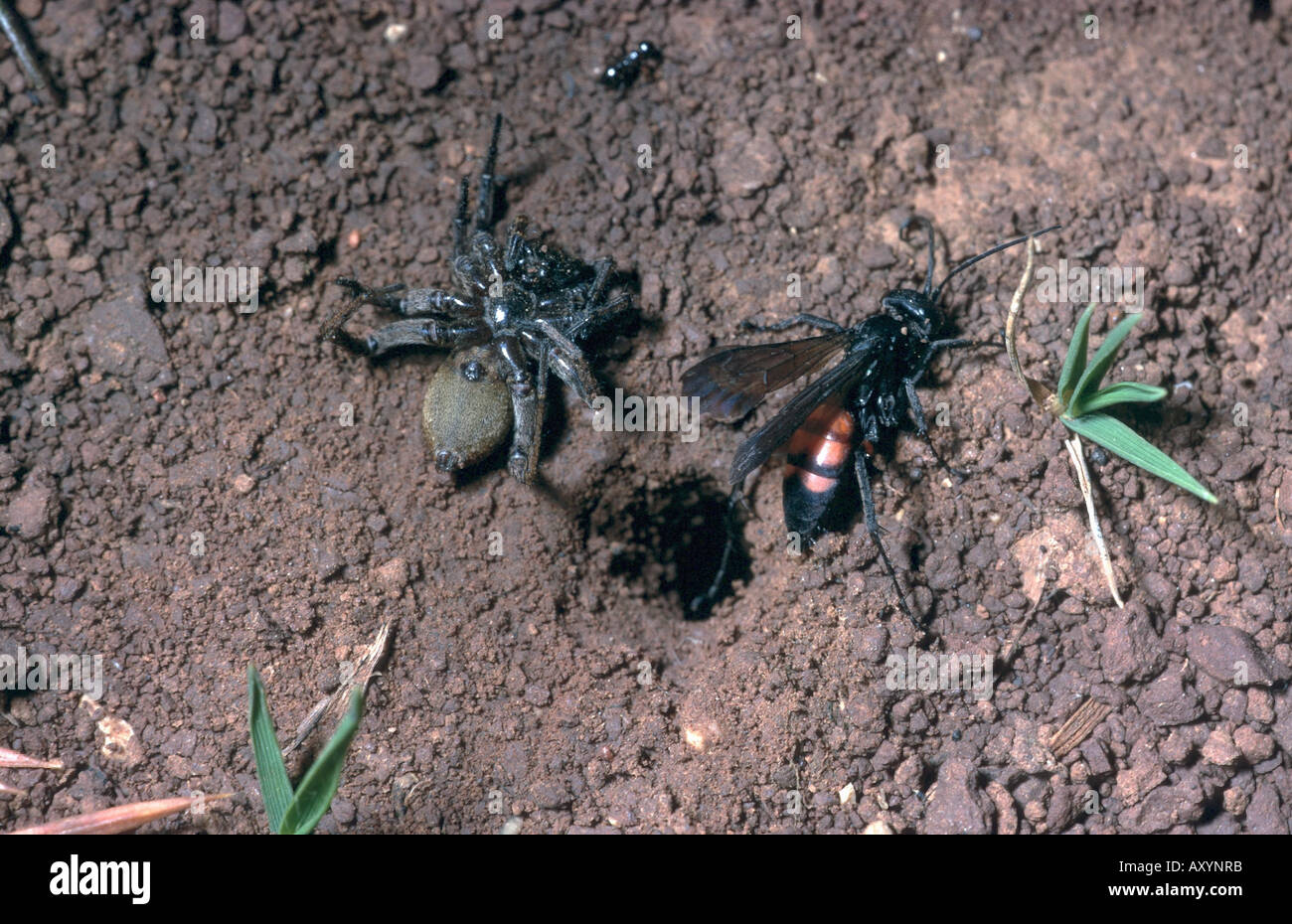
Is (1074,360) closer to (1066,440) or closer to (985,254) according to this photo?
(1066,440)

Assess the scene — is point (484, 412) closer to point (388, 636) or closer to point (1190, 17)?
point (388, 636)

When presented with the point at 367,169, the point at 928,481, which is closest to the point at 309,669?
the point at 367,169

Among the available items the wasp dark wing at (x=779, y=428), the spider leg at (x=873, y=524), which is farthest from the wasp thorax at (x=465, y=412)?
the spider leg at (x=873, y=524)

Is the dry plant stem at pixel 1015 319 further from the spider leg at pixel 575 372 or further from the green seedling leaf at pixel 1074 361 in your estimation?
the spider leg at pixel 575 372

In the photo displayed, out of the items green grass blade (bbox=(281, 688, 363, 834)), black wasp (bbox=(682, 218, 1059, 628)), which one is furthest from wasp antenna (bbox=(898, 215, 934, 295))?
green grass blade (bbox=(281, 688, 363, 834))
